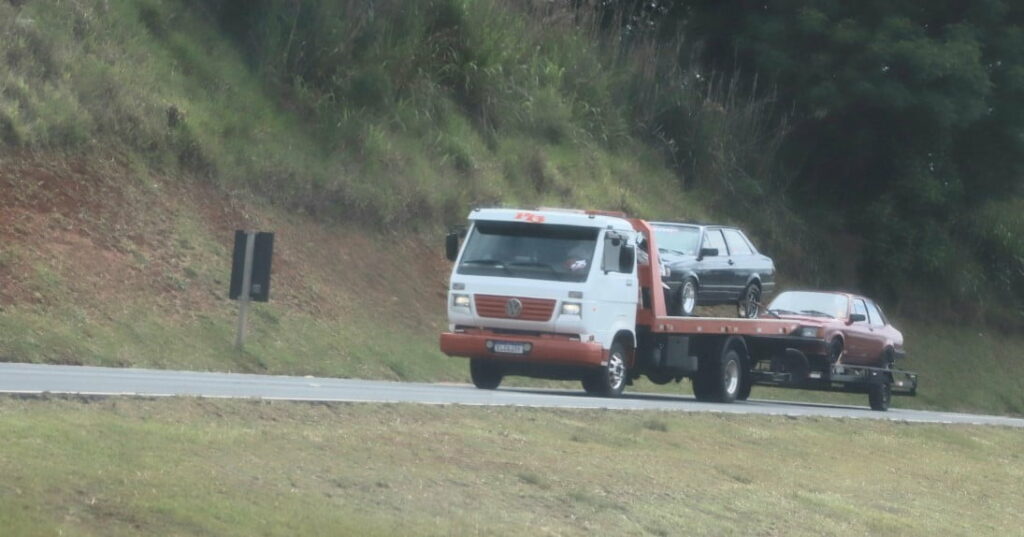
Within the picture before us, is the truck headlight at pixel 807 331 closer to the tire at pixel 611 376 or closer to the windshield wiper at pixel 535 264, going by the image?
the tire at pixel 611 376

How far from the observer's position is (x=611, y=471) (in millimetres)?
14938

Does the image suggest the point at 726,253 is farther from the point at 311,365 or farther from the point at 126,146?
the point at 126,146

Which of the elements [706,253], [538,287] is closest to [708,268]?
[706,253]

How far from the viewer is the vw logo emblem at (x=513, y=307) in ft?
71.8

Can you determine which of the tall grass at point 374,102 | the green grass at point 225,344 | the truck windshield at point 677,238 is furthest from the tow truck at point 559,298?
the tall grass at point 374,102

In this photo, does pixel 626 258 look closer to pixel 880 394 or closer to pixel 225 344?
pixel 225 344

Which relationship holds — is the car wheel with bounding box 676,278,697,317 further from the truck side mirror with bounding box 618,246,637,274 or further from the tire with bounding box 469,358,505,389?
the tire with bounding box 469,358,505,389

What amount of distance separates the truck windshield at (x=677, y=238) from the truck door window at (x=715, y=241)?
190mm

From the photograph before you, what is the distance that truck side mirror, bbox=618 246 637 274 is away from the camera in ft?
73.4

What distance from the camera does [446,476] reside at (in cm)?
1333

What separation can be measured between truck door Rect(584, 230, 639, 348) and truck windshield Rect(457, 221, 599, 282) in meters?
0.22

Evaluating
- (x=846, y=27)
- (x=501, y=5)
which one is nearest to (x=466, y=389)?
(x=501, y=5)

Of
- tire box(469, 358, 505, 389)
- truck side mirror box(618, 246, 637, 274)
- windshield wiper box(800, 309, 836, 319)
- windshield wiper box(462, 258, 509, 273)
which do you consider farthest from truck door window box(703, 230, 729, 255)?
windshield wiper box(462, 258, 509, 273)

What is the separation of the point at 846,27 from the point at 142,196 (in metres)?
21.8
